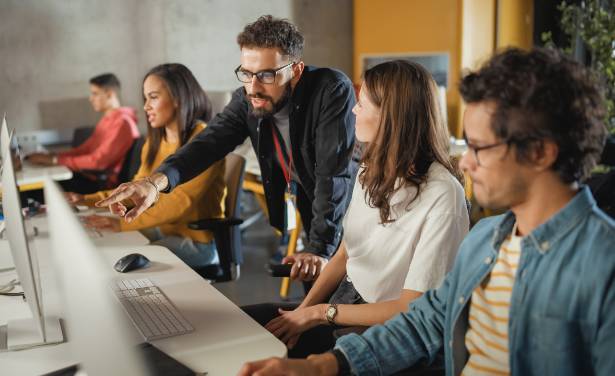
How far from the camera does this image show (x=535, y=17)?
21.2 ft

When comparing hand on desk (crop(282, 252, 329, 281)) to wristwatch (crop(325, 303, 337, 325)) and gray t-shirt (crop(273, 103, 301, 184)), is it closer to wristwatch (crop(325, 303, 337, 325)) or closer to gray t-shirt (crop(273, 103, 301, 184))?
wristwatch (crop(325, 303, 337, 325))

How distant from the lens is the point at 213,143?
8.64 ft

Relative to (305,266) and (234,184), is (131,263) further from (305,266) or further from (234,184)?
(234,184)

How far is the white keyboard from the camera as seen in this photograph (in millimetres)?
1519

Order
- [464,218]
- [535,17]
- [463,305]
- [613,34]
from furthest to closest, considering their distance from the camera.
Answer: [535,17] < [613,34] < [464,218] < [463,305]

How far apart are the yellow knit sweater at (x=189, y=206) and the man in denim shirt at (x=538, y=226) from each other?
5.06ft

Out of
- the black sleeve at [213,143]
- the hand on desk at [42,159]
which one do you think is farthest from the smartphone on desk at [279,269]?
the hand on desk at [42,159]

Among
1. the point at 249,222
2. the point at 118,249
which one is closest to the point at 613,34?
the point at 249,222

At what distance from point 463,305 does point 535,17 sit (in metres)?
5.94

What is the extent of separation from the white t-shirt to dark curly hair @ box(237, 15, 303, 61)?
79 cm

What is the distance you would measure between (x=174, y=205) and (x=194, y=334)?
1251mm

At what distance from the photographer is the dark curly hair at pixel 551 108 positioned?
106cm

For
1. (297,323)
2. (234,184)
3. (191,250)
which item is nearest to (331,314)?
(297,323)

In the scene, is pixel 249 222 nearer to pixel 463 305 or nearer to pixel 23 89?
pixel 23 89
